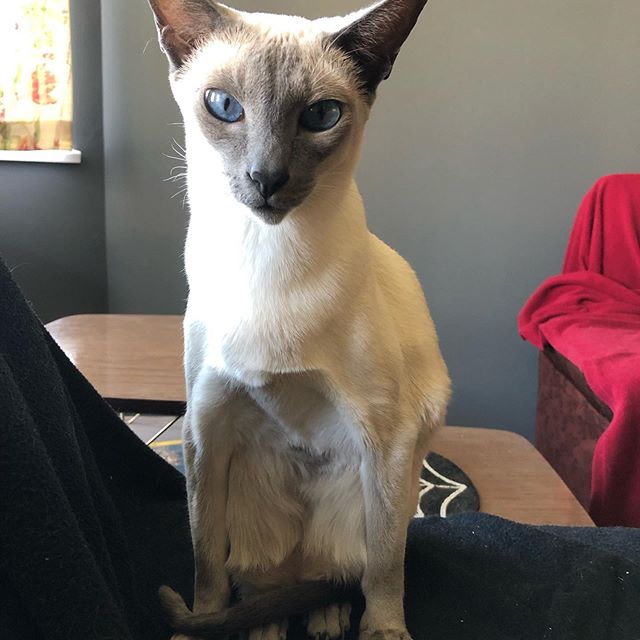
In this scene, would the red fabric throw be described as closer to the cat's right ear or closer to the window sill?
the cat's right ear

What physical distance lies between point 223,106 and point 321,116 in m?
0.10

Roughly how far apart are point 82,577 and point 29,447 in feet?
0.34

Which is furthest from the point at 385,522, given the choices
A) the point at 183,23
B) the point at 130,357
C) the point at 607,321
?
the point at 607,321

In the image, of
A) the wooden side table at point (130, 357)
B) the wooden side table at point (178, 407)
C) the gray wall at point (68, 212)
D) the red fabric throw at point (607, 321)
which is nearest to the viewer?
the wooden side table at point (178, 407)

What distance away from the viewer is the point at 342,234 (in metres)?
0.79

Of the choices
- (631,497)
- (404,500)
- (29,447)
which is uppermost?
(29,447)

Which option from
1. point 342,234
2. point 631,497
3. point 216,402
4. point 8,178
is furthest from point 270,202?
point 8,178

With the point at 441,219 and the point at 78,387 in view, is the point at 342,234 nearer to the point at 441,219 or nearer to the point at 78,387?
the point at 78,387

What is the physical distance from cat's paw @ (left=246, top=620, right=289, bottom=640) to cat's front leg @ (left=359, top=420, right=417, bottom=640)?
0.09 m

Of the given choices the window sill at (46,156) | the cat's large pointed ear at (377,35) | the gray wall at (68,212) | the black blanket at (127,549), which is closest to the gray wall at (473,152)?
the gray wall at (68,212)

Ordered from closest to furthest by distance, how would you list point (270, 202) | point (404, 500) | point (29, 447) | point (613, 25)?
point (29, 447), point (270, 202), point (404, 500), point (613, 25)

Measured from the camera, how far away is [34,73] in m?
2.24

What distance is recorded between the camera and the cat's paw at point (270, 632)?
2.58ft

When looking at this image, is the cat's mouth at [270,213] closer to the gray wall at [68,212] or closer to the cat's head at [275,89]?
the cat's head at [275,89]
